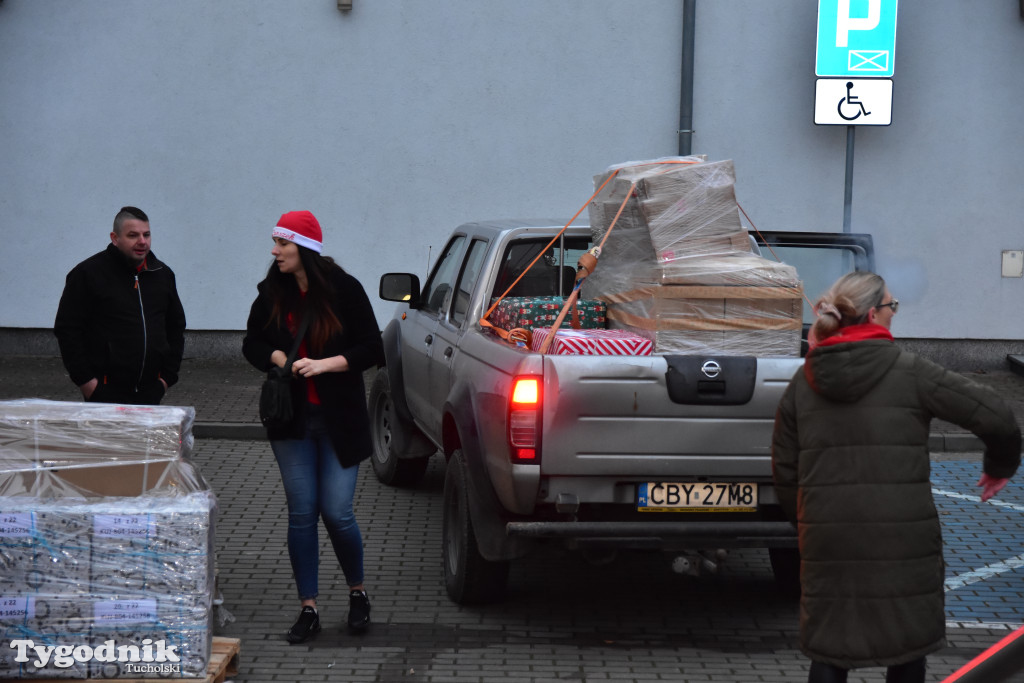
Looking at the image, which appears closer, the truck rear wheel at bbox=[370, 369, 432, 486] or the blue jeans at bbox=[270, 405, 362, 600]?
the blue jeans at bbox=[270, 405, 362, 600]

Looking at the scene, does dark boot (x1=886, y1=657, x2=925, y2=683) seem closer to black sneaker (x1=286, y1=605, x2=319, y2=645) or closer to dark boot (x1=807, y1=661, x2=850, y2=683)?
dark boot (x1=807, y1=661, x2=850, y2=683)

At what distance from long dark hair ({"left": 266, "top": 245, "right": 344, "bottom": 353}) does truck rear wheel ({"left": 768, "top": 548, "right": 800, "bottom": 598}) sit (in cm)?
245

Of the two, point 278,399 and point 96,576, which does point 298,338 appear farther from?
point 96,576

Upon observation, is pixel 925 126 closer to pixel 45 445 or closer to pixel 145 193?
pixel 145 193

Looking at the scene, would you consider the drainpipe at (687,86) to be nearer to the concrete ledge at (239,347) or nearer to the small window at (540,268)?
the concrete ledge at (239,347)

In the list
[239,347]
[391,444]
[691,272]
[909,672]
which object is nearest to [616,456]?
[691,272]

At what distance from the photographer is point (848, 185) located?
41.9ft

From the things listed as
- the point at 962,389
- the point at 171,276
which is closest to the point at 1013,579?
the point at 962,389

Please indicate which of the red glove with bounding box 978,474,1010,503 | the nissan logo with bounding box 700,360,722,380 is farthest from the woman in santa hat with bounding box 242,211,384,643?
the red glove with bounding box 978,474,1010,503

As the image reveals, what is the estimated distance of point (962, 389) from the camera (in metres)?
3.32

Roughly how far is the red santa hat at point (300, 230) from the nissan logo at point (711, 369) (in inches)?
63.9

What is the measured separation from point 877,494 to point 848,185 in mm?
9970

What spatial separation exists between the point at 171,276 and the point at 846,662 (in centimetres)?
393

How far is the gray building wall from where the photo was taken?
12867 mm
